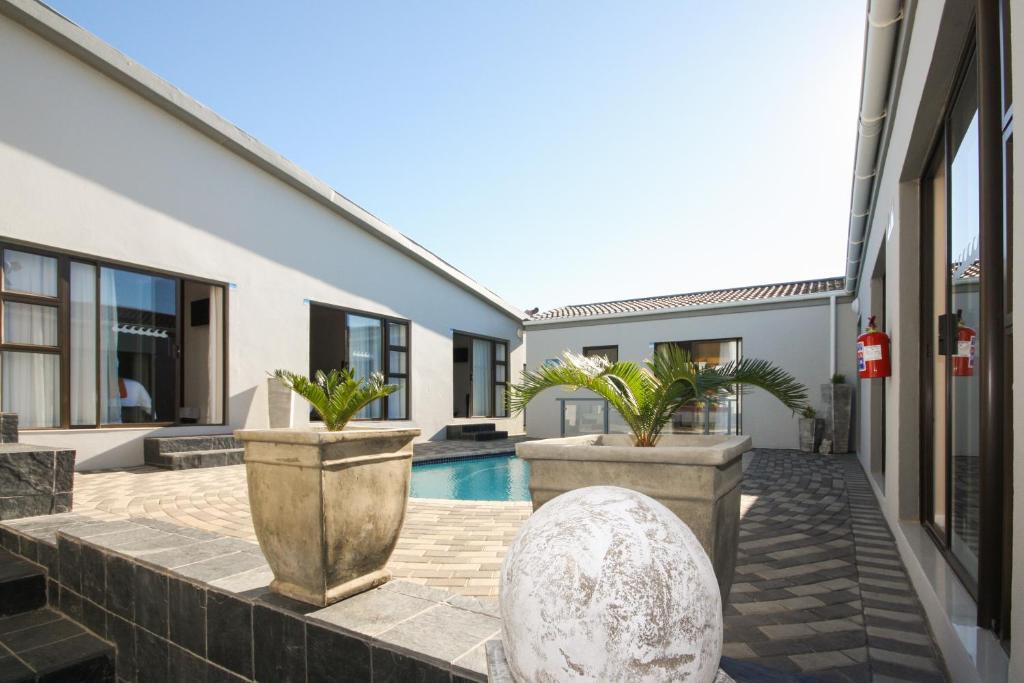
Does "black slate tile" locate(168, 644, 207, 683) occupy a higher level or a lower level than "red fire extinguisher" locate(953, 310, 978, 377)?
lower

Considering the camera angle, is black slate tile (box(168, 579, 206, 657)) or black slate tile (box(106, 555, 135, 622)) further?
black slate tile (box(106, 555, 135, 622))

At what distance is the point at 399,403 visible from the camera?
40.0 ft

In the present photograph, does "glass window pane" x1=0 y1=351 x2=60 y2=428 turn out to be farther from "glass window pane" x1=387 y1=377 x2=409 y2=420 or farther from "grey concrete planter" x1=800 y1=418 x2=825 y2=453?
"grey concrete planter" x1=800 y1=418 x2=825 y2=453

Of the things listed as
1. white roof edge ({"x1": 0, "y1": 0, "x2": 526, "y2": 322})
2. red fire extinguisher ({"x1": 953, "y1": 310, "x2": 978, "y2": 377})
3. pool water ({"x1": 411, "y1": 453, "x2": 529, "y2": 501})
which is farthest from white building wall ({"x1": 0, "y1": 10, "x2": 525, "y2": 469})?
red fire extinguisher ({"x1": 953, "y1": 310, "x2": 978, "y2": 377})

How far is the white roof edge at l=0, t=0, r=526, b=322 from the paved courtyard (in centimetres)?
521

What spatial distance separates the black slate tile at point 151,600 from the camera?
2596 millimetres

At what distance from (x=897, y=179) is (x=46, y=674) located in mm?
5957

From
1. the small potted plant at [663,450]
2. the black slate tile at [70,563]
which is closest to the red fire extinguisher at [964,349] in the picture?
the small potted plant at [663,450]

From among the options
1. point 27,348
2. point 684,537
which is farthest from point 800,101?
point 27,348

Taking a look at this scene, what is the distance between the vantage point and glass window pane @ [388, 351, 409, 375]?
12.1 m

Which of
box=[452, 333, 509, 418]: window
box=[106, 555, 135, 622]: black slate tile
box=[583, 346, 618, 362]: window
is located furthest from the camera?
box=[452, 333, 509, 418]: window

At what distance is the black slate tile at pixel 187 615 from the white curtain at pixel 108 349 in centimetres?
599

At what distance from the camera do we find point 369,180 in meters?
10.6

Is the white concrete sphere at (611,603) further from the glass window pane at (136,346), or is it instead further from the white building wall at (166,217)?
the glass window pane at (136,346)
